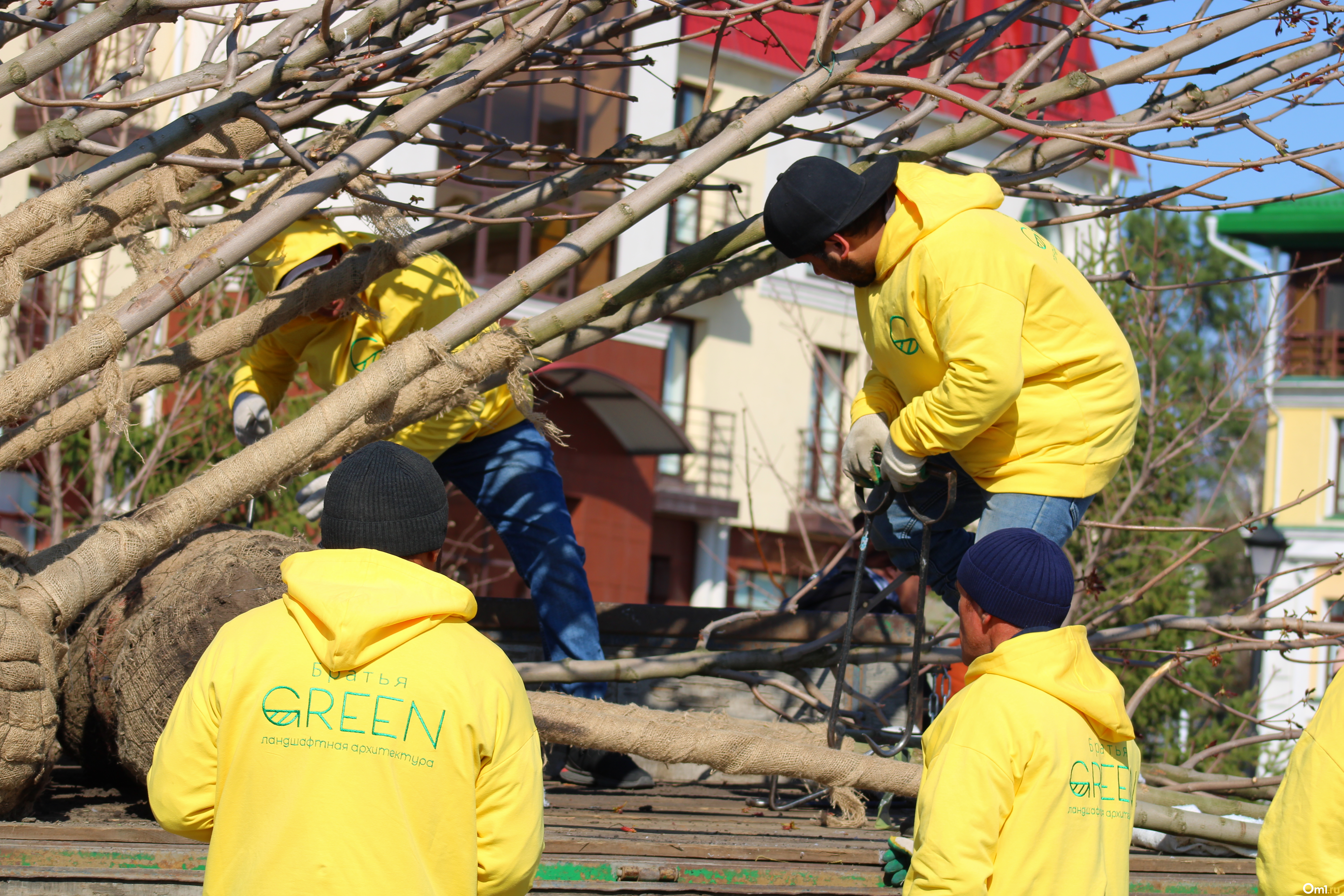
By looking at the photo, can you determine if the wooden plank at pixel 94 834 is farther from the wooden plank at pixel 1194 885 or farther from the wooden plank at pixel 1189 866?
the wooden plank at pixel 1189 866

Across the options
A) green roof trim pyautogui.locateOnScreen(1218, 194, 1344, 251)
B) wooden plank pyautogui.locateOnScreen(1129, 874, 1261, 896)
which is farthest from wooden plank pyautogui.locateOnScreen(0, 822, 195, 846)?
green roof trim pyautogui.locateOnScreen(1218, 194, 1344, 251)

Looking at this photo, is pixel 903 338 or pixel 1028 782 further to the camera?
pixel 903 338

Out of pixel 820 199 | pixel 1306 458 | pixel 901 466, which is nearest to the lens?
pixel 820 199

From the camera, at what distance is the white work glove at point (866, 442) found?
373 cm

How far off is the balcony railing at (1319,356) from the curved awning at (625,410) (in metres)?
13.5

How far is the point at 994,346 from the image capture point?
3.20m

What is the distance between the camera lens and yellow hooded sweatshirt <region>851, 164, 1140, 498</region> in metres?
3.23

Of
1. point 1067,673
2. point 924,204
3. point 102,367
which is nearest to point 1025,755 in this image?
point 1067,673

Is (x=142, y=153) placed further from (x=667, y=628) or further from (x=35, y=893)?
(x=667, y=628)

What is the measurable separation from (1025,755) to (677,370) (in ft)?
60.4

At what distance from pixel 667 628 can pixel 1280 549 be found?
608 centimetres

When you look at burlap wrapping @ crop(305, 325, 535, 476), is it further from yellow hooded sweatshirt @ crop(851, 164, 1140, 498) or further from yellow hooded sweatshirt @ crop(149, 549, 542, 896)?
yellow hooded sweatshirt @ crop(149, 549, 542, 896)

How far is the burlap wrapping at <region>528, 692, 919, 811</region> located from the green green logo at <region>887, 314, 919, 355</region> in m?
1.26

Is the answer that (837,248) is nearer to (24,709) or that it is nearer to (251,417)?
(24,709)
